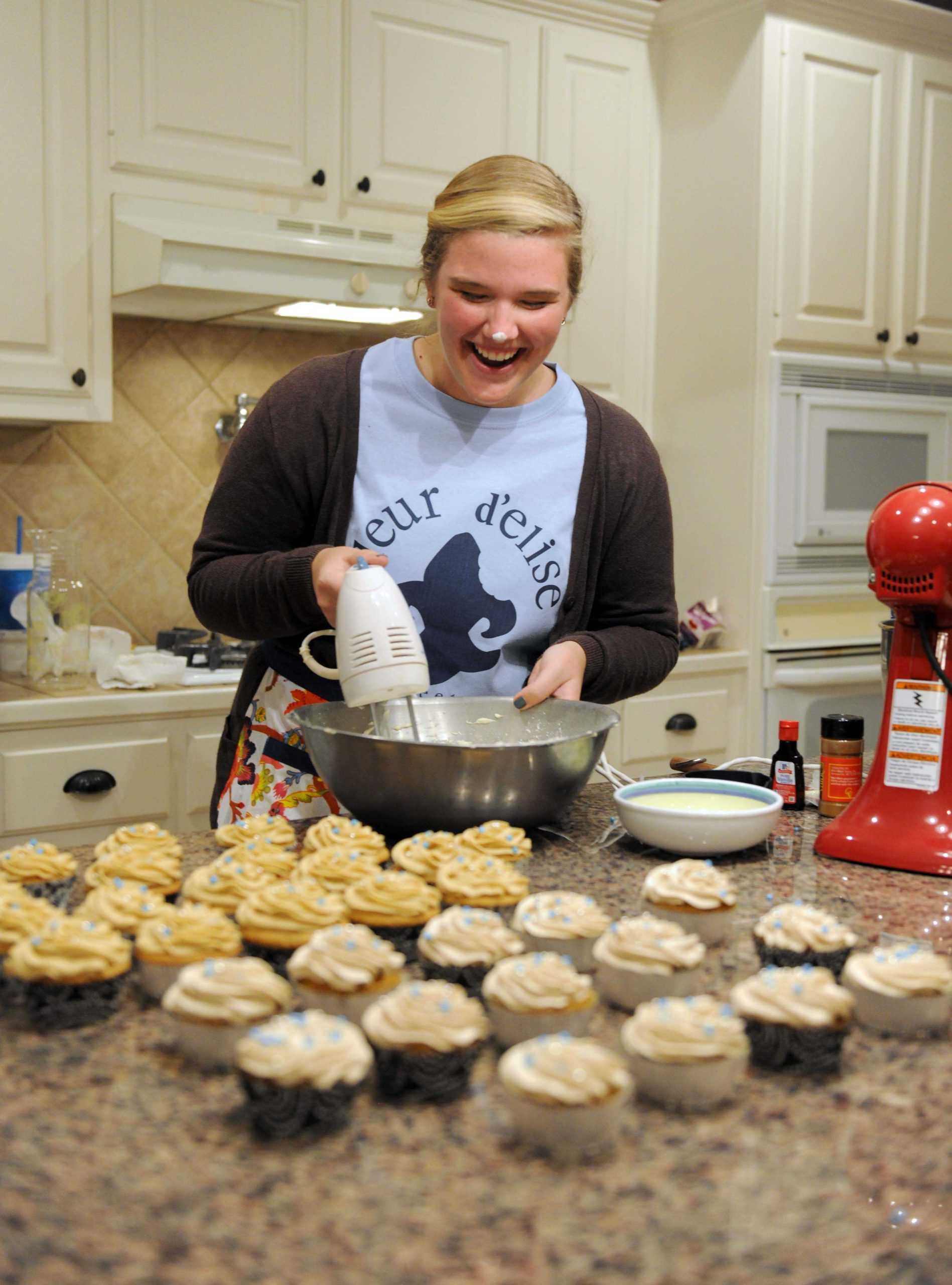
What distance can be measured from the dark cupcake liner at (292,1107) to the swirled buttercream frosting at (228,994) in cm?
8

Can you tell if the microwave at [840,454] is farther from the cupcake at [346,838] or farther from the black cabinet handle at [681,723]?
the cupcake at [346,838]

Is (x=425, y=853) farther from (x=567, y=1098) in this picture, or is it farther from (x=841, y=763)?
(x=841, y=763)

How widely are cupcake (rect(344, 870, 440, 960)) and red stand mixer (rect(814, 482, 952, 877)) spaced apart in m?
0.48

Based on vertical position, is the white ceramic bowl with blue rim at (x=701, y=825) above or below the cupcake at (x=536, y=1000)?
above

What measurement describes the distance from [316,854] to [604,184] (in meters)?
2.65

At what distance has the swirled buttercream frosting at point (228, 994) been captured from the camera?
2.64 ft

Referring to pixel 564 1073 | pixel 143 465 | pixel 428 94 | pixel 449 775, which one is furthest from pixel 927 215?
pixel 564 1073

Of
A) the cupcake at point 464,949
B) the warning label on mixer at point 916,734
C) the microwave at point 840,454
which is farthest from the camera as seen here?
the microwave at point 840,454

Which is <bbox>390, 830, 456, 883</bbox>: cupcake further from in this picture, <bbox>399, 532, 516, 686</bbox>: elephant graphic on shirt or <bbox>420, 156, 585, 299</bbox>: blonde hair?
<bbox>420, 156, 585, 299</bbox>: blonde hair

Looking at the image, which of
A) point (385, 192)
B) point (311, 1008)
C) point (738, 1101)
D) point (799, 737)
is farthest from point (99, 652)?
point (738, 1101)

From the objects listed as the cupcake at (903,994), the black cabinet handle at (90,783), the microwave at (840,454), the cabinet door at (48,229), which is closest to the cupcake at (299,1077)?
the cupcake at (903,994)

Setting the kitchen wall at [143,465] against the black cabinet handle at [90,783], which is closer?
the black cabinet handle at [90,783]

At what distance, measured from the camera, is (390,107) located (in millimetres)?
2965

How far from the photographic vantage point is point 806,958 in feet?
3.16
